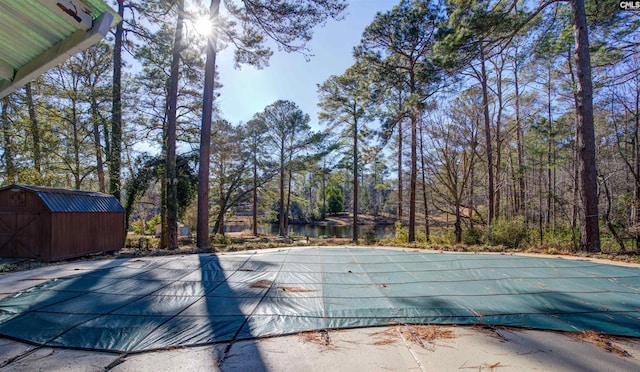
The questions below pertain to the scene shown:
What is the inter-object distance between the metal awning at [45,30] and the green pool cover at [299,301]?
2173 millimetres

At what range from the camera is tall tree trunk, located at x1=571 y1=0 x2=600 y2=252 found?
574 centimetres

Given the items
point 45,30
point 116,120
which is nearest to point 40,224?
point 116,120

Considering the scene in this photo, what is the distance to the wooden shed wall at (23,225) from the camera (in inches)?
247

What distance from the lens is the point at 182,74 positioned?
10.9m

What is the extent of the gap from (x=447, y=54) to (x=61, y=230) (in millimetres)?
10509

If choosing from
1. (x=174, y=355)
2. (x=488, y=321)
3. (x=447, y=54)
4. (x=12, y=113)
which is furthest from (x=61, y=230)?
(x=447, y=54)

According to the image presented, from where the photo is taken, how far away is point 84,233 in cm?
703

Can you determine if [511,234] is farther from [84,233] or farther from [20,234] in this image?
[20,234]

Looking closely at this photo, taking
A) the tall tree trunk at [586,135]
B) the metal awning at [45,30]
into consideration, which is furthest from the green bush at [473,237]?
the metal awning at [45,30]

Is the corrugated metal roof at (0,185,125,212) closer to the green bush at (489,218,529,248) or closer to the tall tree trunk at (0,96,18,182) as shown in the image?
the tall tree trunk at (0,96,18,182)

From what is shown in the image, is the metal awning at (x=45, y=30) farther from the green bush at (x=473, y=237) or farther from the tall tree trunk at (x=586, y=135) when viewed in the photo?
the green bush at (x=473, y=237)

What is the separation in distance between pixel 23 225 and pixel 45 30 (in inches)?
282

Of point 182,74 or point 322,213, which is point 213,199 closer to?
point 182,74

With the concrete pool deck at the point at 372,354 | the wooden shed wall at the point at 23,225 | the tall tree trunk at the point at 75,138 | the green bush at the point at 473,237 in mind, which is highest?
the tall tree trunk at the point at 75,138
